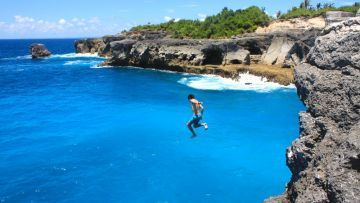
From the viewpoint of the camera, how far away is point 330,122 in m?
8.59

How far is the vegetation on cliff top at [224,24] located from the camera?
69.3 metres

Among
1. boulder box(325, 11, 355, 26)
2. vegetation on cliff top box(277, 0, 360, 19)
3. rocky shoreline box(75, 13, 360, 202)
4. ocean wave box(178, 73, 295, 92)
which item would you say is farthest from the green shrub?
rocky shoreline box(75, 13, 360, 202)

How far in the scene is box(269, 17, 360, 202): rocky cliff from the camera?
7324 mm

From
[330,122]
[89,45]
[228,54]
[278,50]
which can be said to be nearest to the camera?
[330,122]

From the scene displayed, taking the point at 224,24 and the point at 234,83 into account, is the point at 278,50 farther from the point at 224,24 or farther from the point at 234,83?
the point at 224,24

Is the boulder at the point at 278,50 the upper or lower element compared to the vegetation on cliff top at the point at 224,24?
lower

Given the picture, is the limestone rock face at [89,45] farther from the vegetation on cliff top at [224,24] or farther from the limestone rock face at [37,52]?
the vegetation on cliff top at [224,24]

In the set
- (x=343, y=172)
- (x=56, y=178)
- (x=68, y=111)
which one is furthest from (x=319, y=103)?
(x=68, y=111)

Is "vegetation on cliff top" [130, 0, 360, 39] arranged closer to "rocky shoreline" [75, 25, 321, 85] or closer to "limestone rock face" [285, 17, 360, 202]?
"rocky shoreline" [75, 25, 321, 85]

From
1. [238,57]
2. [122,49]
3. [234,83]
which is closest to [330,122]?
[234,83]

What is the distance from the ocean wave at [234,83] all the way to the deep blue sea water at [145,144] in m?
0.43

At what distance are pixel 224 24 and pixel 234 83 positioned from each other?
2548 cm

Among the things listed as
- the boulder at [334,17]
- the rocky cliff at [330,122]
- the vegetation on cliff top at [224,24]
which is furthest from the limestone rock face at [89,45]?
the rocky cliff at [330,122]

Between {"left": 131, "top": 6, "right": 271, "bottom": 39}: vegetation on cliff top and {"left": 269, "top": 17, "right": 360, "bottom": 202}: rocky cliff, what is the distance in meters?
58.7
